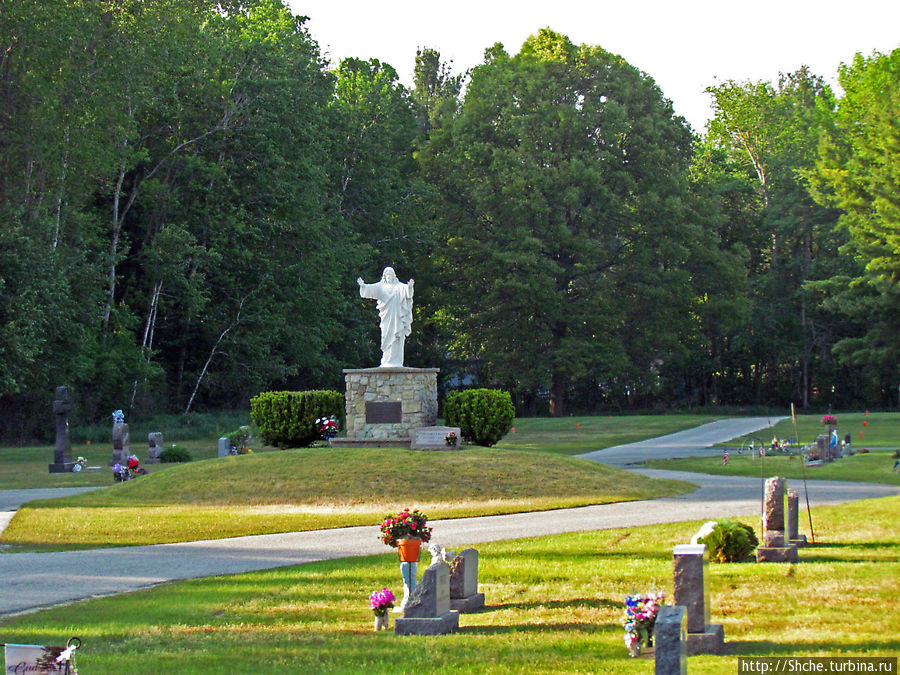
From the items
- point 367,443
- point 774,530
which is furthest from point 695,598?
point 367,443

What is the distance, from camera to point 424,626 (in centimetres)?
974

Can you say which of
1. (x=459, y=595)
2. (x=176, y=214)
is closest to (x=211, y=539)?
(x=459, y=595)

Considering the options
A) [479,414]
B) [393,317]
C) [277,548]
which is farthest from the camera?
[393,317]

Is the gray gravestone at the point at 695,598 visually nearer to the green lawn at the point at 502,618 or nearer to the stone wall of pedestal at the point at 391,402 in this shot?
the green lawn at the point at 502,618

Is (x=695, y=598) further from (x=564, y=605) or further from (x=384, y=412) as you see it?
(x=384, y=412)

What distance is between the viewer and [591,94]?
181 ft

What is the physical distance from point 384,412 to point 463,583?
562 inches

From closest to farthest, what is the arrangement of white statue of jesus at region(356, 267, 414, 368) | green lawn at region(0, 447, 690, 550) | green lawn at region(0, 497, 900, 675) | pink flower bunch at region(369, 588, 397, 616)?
green lawn at region(0, 497, 900, 675) < pink flower bunch at region(369, 588, 397, 616) < green lawn at region(0, 447, 690, 550) < white statue of jesus at region(356, 267, 414, 368)

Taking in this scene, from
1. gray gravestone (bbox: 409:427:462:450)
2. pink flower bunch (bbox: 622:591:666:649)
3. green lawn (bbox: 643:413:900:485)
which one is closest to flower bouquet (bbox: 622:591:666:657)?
pink flower bunch (bbox: 622:591:666:649)

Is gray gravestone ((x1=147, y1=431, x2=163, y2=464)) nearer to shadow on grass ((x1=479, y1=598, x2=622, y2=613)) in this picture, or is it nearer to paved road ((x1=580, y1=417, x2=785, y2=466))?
paved road ((x1=580, y1=417, x2=785, y2=466))

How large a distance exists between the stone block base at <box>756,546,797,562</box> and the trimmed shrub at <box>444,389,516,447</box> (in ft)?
42.8

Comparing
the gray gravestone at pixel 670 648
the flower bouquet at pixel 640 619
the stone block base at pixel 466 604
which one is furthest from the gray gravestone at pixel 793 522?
the gray gravestone at pixel 670 648

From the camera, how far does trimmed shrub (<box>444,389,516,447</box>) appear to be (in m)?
25.5

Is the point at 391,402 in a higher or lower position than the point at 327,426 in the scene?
higher
